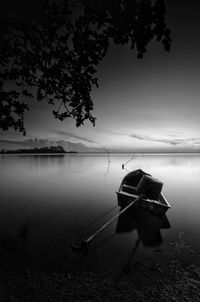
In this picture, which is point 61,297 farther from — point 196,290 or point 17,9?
point 17,9

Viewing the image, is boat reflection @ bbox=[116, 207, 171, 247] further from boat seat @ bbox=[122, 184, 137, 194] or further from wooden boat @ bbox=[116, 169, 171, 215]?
boat seat @ bbox=[122, 184, 137, 194]

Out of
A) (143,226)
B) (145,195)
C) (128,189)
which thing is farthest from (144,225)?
(128,189)

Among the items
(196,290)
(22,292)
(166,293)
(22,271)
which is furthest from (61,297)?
(196,290)

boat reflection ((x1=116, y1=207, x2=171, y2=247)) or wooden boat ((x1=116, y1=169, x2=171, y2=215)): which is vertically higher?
wooden boat ((x1=116, y1=169, x2=171, y2=215))

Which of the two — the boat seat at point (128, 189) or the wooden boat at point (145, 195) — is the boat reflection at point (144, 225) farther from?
the boat seat at point (128, 189)

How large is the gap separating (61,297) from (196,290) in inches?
167

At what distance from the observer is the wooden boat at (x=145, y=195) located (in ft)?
34.6

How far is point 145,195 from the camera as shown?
1170 centimetres

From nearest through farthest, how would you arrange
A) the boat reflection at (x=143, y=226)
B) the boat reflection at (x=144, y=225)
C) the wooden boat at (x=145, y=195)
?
1. the boat reflection at (x=143, y=226)
2. the boat reflection at (x=144, y=225)
3. the wooden boat at (x=145, y=195)

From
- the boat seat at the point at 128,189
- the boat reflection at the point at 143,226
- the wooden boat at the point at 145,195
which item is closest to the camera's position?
the boat reflection at the point at 143,226

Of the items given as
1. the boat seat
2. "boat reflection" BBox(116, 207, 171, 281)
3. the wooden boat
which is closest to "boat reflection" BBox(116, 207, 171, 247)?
"boat reflection" BBox(116, 207, 171, 281)

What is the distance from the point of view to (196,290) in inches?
207

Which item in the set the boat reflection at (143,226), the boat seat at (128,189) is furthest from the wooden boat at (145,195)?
the boat reflection at (143,226)

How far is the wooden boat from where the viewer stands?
10.5 metres
